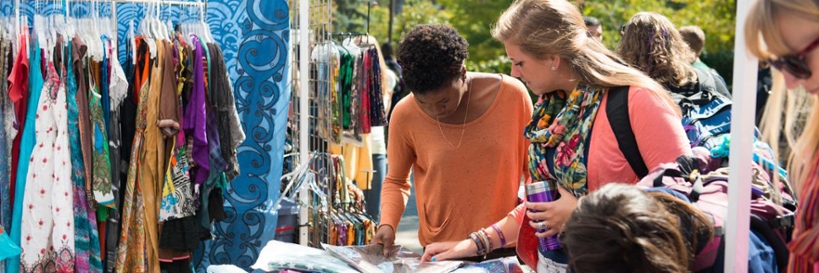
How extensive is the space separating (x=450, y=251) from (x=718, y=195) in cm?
101

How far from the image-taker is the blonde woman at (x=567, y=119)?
7.25 feet

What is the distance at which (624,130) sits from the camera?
2.22 metres

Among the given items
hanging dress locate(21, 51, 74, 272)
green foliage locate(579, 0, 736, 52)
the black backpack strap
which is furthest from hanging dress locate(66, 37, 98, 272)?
green foliage locate(579, 0, 736, 52)

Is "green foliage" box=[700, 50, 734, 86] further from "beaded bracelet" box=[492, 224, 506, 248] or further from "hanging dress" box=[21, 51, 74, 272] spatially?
"beaded bracelet" box=[492, 224, 506, 248]

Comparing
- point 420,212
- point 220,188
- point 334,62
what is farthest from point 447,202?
point 334,62

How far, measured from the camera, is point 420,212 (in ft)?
11.0

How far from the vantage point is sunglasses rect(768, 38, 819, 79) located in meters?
1.48

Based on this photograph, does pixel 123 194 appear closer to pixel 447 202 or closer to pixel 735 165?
pixel 447 202

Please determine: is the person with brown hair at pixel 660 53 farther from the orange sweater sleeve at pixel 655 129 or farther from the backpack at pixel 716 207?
the backpack at pixel 716 207

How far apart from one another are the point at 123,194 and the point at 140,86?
55 cm

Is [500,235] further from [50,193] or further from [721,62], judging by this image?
[721,62]

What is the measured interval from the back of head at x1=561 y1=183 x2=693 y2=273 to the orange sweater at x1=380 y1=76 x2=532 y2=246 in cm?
147

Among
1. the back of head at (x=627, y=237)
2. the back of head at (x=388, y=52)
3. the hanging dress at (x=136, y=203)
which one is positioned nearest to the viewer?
the back of head at (x=627, y=237)

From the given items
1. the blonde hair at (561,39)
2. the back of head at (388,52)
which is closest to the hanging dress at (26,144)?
the blonde hair at (561,39)
